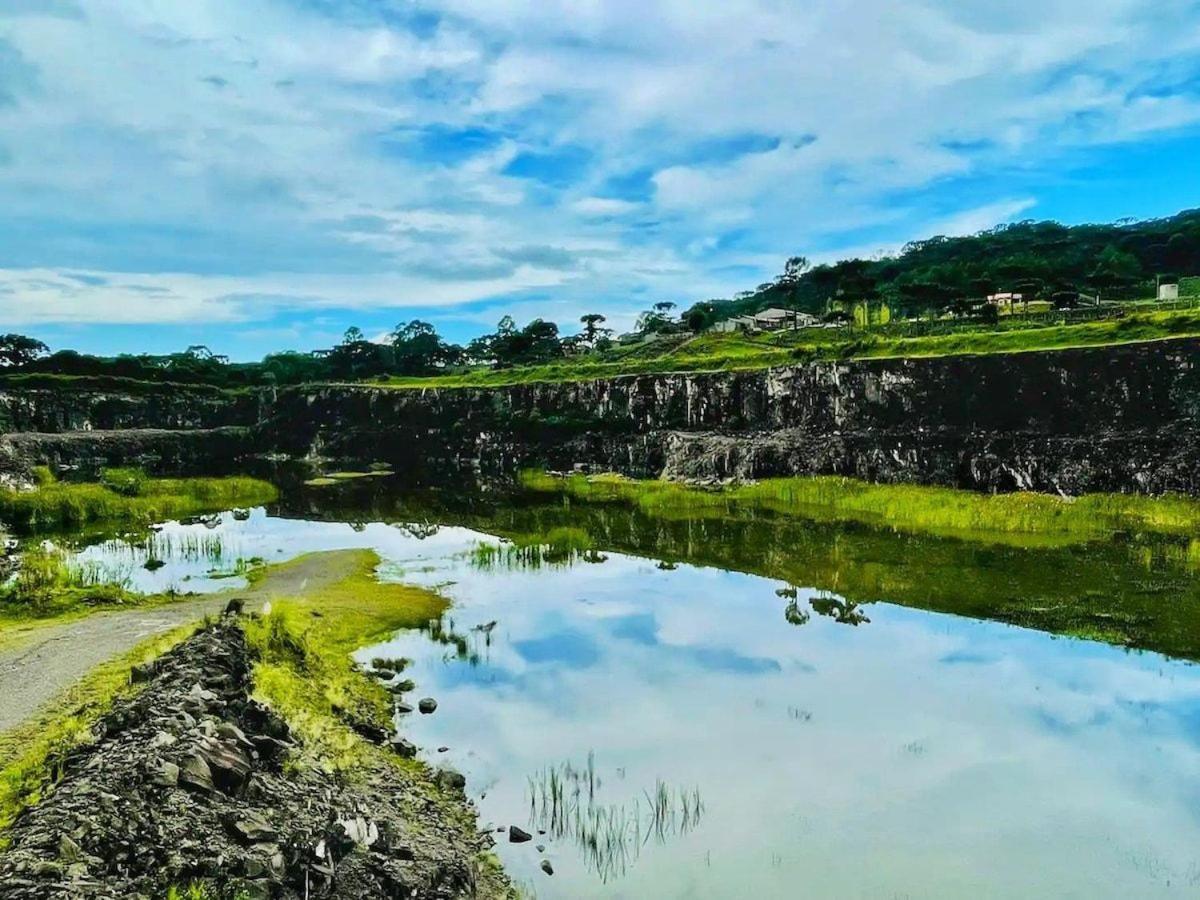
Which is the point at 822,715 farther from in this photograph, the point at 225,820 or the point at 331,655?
the point at 331,655

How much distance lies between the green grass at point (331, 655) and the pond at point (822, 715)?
1.16 m

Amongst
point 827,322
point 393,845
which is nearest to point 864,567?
point 393,845

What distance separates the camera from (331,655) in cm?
1978

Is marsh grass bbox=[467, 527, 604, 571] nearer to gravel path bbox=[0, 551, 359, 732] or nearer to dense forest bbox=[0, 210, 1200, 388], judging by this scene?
gravel path bbox=[0, 551, 359, 732]

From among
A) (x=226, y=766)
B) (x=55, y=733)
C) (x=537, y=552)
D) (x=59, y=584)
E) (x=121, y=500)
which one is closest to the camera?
(x=226, y=766)

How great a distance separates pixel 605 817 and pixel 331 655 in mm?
10060

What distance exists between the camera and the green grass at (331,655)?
1394 cm

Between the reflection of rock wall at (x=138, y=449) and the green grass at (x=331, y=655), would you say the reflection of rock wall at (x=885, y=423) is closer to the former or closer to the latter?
the reflection of rock wall at (x=138, y=449)

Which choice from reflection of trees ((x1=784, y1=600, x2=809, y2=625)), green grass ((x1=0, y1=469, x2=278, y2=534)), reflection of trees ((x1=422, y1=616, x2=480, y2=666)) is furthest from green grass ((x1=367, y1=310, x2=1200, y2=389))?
reflection of trees ((x1=422, y1=616, x2=480, y2=666))

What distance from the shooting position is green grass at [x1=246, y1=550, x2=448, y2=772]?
13.9 meters

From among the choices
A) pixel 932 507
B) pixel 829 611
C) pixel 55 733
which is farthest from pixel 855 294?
pixel 55 733

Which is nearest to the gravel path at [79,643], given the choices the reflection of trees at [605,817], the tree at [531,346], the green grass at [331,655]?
the green grass at [331,655]

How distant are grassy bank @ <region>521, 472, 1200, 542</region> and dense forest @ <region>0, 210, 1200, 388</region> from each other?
35.7 meters

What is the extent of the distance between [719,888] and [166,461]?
3152 inches
